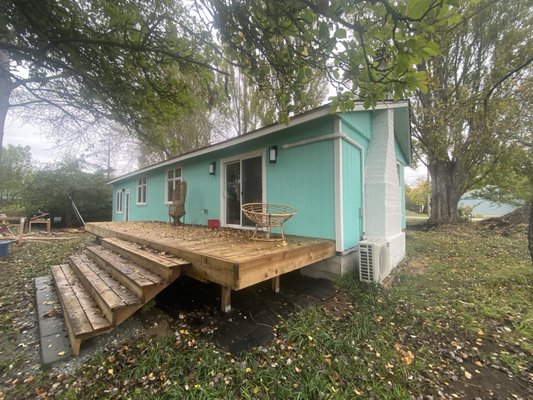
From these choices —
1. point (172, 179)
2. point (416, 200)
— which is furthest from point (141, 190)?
point (416, 200)

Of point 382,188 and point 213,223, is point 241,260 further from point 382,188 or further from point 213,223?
point 213,223

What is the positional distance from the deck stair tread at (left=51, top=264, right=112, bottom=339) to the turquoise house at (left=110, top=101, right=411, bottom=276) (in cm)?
320

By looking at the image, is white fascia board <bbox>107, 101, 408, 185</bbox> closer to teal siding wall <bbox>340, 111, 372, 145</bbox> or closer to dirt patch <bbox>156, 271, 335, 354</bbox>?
teal siding wall <bbox>340, 111, 372, 145</bbox>

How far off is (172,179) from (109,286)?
6.02m

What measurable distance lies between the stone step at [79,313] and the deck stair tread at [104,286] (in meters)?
0.12

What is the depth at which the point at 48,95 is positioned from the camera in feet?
17.2

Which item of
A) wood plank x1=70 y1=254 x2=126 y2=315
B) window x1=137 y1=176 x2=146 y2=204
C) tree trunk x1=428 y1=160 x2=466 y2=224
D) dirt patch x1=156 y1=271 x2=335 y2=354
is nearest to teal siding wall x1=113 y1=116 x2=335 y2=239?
dirt patch x1=156 y1=271 x2=335 y2=354

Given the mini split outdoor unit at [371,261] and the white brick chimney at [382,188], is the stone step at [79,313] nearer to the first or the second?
the mini split outdoor unit at [371,261]

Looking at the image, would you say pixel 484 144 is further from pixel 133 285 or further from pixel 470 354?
pixel 133 285

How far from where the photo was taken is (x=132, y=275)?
2.84 m

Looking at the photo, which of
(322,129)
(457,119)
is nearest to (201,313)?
(322,129)

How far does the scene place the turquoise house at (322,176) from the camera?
4121 mm

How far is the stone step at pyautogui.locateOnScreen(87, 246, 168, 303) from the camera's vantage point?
8.28 ft

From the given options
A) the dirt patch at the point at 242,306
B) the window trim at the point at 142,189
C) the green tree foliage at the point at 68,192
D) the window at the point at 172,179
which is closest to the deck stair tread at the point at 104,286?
the dirt patch at the point at 242,306
